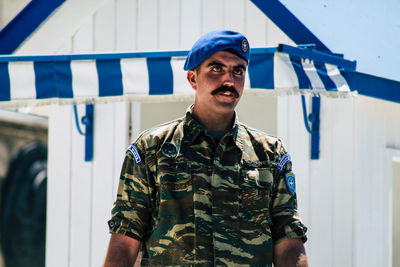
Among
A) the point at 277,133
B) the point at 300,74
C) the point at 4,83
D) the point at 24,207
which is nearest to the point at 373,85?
the point at 277,133

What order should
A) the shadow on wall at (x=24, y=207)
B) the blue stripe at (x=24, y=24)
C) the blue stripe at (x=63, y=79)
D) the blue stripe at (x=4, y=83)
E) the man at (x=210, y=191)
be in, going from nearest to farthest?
the man at (x=210, y=191)
the blue stripe at (x=63, y=79)
the blue stripe at (x=4, y=83)
the blue stripe at (x=24, y=24)
the shadow on wall at (x=24, y=207)

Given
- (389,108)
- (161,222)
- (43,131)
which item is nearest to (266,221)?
(161,222)

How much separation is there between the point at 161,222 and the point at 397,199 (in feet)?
14.4

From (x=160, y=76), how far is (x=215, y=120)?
1.92 meters

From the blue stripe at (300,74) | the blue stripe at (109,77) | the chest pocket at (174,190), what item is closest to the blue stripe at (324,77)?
the blue stripe at (300,74)

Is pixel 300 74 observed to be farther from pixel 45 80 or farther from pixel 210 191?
pixel 210 191

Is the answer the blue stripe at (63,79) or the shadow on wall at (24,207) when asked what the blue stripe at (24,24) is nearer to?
the blue stripe at (63,79)

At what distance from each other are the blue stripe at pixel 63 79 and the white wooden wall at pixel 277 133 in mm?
1002

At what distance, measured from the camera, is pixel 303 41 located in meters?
4.80

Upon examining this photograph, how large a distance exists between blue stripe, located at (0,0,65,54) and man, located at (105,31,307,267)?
130 inches

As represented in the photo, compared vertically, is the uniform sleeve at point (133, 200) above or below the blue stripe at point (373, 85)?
below

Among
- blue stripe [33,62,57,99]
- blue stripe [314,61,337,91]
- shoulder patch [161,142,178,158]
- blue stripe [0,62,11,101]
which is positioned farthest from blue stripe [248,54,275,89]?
shoulder patch [161,142,178,158]

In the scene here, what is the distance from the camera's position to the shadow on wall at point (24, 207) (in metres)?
10.9

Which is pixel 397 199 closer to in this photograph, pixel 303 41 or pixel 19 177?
pixel 303 41
